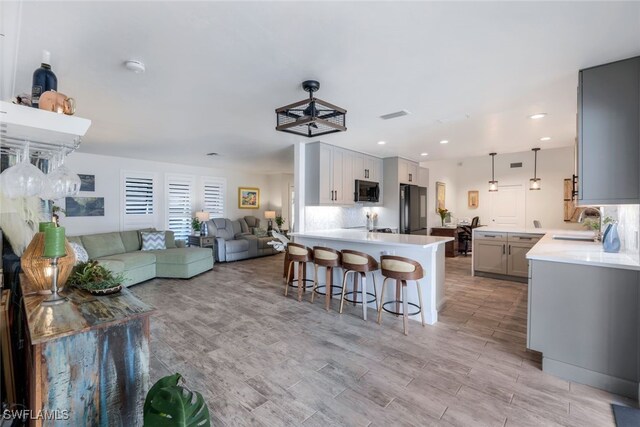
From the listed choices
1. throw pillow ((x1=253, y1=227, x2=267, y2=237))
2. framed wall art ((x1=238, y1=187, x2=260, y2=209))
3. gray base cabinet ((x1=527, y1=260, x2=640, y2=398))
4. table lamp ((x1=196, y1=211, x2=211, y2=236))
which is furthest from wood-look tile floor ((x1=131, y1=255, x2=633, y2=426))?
framed wall art ((x1=238, y1=187, x2=260, y2=209))

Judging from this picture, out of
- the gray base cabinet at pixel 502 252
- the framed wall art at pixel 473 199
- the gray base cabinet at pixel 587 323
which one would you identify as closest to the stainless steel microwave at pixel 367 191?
the gray base cabinet at pixel 502 252

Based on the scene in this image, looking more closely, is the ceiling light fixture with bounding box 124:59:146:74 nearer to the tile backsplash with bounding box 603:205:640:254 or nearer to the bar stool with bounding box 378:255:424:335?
the bar stool with bounding box 378:255:424:335

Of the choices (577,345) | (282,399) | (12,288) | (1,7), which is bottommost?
(282,399)

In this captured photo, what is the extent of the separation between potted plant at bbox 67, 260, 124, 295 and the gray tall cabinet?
11.3 ft

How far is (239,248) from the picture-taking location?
7230mm

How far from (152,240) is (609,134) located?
22.3 feet

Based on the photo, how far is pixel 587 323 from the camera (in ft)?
7.32

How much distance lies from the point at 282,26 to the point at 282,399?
8.08ft

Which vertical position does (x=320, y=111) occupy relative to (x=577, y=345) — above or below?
above

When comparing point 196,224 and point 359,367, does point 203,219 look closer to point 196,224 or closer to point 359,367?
point 196,224

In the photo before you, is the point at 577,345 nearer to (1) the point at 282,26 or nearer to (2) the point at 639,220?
(2) the point at 639,220

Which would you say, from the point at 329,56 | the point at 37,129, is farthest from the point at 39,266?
the point at 329,56

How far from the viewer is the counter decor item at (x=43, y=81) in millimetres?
1492

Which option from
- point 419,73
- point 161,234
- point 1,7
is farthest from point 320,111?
point 161,234
